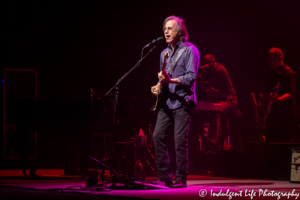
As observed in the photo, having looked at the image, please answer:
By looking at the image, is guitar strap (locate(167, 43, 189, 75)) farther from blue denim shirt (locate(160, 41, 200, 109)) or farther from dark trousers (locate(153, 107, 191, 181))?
dark trousers (locate(153, 107, 191, 181))

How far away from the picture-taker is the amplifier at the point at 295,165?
582 cm

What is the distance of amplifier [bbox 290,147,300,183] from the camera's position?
582 cm

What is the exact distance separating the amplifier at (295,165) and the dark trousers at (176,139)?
73.6 inches

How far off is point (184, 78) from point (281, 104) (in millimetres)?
2347

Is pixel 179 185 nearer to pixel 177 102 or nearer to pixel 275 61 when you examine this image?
pixel 177 102

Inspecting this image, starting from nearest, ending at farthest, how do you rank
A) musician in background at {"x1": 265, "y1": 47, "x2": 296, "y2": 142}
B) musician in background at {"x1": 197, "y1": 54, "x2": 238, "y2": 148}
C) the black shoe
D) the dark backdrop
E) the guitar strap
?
1. the black shoe
2. the guitar strap
3. musician in background at {"x1": 265, "y1": 47, "x2": 296, "y2": 142}
4. musician in background at {"x1": 197, "y1": 54, "x2": 238, "y2": 148}
5. the dark backdrop

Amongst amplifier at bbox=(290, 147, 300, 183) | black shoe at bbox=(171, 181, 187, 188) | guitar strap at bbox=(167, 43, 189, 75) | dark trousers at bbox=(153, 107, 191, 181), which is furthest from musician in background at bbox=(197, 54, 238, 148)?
black shoe at bbox=(171, 181, 187, 188)

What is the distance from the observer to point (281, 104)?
643cm

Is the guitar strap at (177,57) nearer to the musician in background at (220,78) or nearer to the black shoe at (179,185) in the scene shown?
the black shoe at (179,185)

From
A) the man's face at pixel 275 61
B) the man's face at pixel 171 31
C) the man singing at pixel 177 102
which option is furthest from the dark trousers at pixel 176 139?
the man's face at pixel 275 61

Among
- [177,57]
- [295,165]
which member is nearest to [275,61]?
[295,165]

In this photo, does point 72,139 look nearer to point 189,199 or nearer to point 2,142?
point 2,142

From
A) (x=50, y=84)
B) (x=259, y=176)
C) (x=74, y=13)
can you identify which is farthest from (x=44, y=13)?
(x=259, y=176)

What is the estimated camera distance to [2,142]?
9.18 meters
